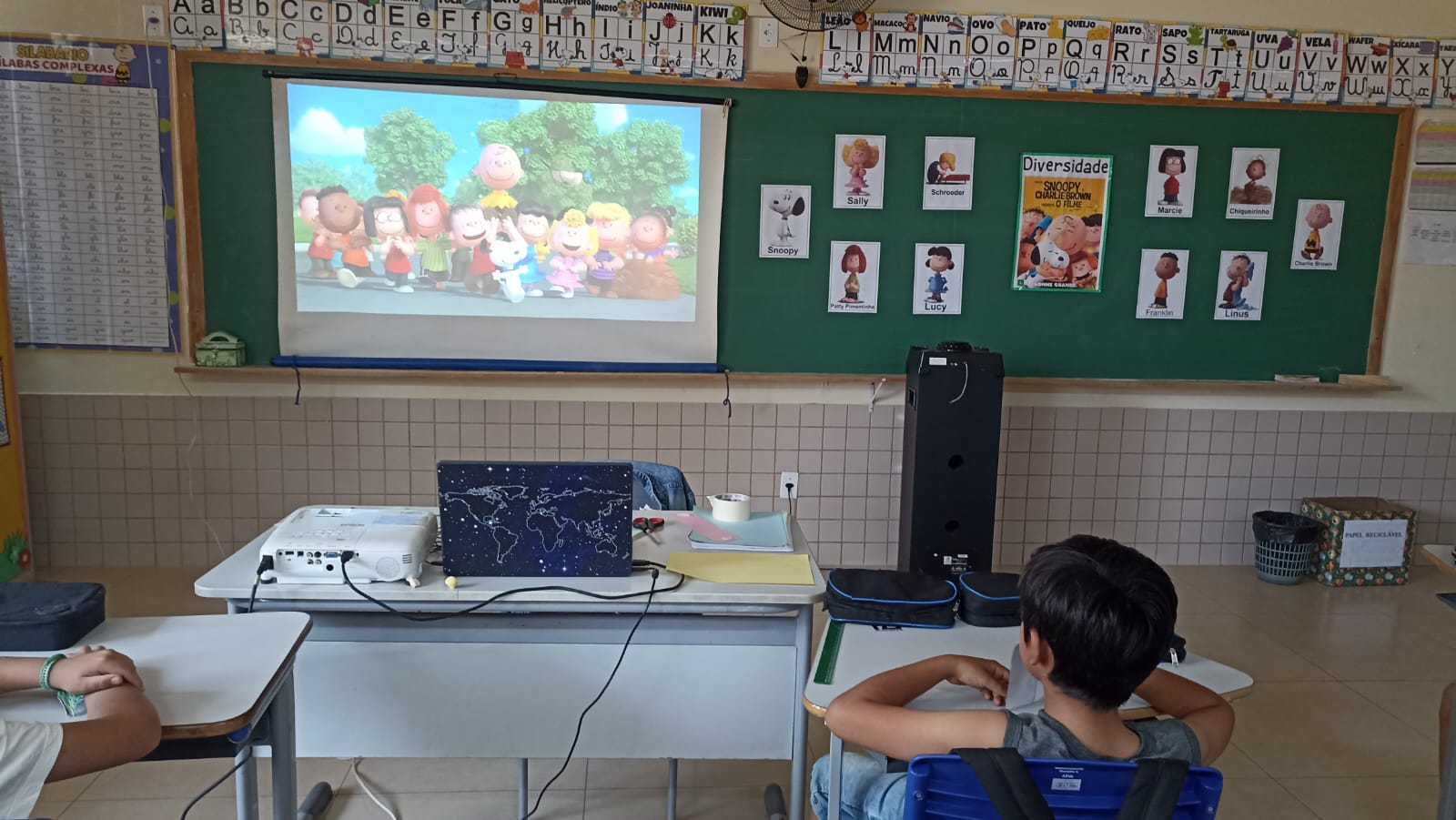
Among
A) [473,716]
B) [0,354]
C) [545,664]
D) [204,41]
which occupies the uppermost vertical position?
[204,41]

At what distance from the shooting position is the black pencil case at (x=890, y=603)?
188cm

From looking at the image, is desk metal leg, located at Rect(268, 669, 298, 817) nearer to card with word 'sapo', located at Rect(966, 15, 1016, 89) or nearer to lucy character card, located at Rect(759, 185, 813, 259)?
lucy character card, located at Rect(759, 185, 813, 259)

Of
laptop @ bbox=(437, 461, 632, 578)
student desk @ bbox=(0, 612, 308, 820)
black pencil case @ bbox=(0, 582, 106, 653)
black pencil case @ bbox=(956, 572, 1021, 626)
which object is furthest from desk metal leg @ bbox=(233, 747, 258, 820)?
black pencil case @ bbox=(956, 572, 1021, 626)

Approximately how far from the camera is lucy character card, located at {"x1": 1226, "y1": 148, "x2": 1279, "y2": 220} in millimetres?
4148

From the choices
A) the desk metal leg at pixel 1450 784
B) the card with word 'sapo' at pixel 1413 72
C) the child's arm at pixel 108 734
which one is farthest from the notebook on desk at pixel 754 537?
the card with word 'sapo' at pixel 1413 72

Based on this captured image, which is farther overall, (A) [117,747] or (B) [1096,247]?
(B) [1096,247]

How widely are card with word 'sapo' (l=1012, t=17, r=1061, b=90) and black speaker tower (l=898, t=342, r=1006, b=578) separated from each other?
1264mm

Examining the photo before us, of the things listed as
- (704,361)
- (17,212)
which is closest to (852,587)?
(704,361)

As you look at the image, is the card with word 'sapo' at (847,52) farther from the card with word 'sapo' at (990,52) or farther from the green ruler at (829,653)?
the green ruler at (829,653)

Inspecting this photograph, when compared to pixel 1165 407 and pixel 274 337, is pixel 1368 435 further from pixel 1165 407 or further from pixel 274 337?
pixel 274 337

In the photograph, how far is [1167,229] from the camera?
13.7 ft

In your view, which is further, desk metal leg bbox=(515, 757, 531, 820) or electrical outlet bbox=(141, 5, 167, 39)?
electrical outlet bbox=(141, 5, 167, 39)

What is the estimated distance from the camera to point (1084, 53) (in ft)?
13.2

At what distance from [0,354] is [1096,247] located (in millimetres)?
4718
